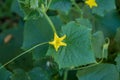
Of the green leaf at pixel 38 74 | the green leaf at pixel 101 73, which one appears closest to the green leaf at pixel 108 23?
the green leaf at pixel 101 73

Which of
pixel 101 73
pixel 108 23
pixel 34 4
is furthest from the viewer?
pixel 108 23

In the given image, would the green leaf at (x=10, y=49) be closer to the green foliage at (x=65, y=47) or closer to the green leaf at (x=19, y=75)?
the green foliage at (x=65, y=47)

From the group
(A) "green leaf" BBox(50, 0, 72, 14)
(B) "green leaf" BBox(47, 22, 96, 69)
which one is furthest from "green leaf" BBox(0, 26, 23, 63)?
(B) "green leaf" BBox(47, 22, 96, 69)

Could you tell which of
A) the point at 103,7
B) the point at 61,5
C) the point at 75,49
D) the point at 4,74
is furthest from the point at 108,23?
the point at 4,74

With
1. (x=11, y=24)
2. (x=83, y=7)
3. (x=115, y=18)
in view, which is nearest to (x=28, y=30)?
(x=83, y=7)

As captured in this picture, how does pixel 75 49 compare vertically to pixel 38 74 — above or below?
above

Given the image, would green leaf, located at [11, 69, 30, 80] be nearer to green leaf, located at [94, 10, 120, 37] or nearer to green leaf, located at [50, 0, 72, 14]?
green leaf, located at [50, 0, 72, 14]

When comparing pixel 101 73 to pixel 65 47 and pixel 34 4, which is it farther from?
pixel 34 4
